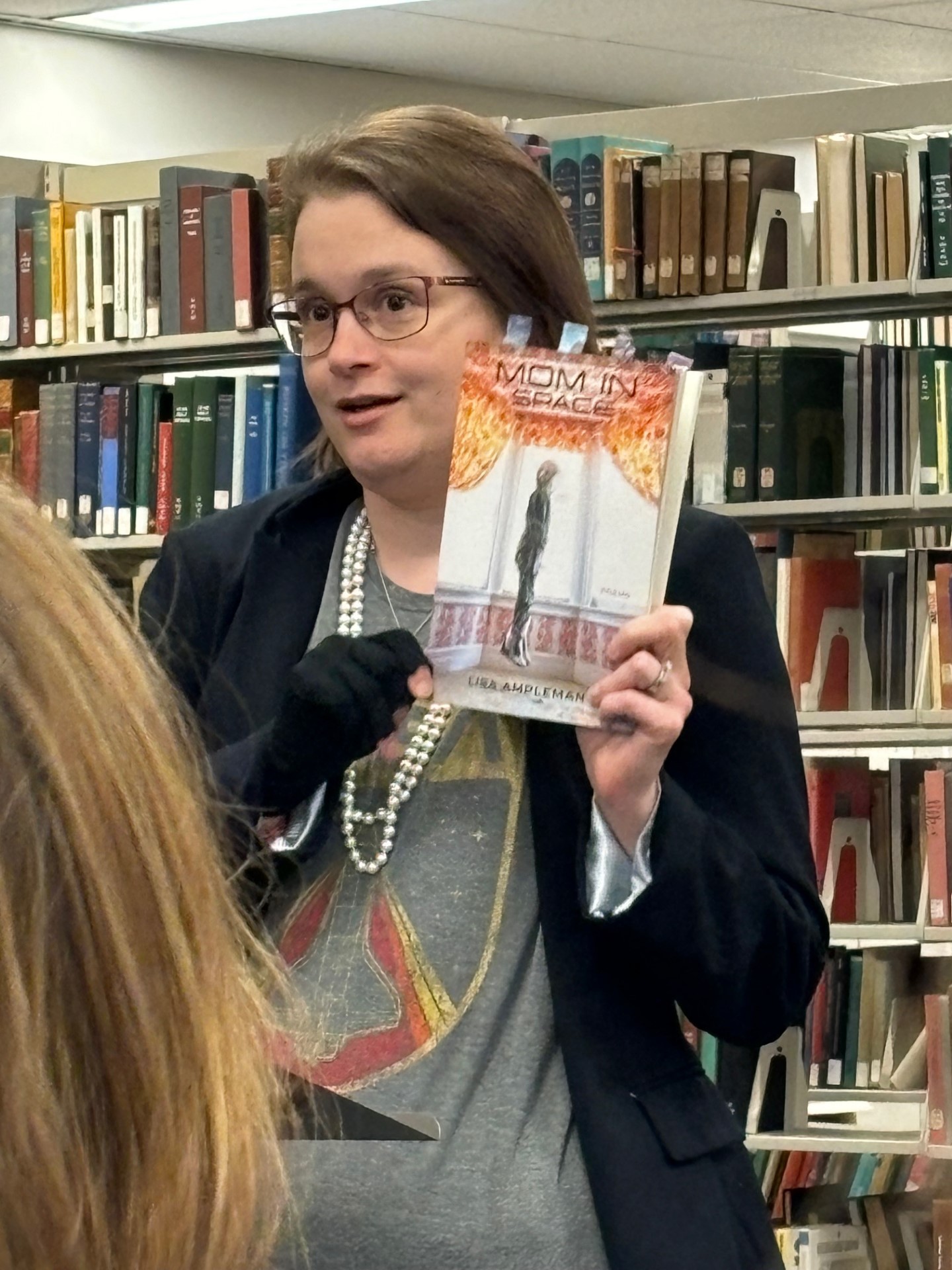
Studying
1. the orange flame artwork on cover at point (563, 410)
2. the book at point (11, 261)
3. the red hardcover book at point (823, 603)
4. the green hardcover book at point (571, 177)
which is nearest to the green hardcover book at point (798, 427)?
the red hardcover book at point (823, 603)

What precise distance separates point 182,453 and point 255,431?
6.8 inches

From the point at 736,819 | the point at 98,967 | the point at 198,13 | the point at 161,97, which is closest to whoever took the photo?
the point at 98,967

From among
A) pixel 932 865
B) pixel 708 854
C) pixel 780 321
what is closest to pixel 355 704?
pixel 708 854

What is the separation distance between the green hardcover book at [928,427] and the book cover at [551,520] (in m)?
2.07

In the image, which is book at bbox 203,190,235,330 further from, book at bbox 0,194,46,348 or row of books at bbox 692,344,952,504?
row of books at bbox 692,344,952,504

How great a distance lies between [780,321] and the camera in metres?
3.31

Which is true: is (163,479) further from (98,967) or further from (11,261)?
(98,967)

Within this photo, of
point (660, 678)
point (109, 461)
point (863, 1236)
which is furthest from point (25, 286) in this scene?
point (660, 678)

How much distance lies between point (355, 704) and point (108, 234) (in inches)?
115

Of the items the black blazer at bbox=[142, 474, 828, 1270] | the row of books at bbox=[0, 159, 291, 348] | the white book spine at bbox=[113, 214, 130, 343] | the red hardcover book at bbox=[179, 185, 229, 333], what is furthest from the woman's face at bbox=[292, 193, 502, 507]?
the white book spine at bbox=[113, 214, 130, 343]

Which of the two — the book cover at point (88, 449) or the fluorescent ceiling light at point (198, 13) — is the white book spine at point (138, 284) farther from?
the fluorescent ceiling light at point (198, 13)

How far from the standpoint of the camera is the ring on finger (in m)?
1.13

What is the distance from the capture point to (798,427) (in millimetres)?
3191

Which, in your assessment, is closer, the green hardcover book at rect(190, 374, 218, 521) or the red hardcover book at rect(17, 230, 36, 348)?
the green hardcover book at rect(190, 374, 218, 521)
